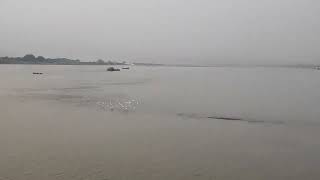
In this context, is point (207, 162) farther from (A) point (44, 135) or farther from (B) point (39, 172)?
(A) point (44, 135)

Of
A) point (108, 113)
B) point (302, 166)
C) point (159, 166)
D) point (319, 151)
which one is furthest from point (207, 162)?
point (108, 113)

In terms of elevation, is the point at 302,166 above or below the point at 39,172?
above

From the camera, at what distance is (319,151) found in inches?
523

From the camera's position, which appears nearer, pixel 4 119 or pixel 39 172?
pixel 39 172

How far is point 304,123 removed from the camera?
19.8 m

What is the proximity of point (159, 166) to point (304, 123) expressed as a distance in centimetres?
1184

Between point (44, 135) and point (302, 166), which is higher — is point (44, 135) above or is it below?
above

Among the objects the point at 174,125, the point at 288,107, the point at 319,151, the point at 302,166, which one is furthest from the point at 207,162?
the point at 288,107

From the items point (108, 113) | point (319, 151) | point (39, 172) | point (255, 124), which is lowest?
point (39, 172)

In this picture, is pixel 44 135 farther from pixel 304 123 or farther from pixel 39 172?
pixel 304 123

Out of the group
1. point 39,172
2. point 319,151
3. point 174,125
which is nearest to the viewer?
point 39,172

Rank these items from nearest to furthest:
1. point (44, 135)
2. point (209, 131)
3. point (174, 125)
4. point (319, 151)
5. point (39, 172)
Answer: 1. point (39, 172)
2. point (319, 151)
3. point (44, 135)
4. point (209, 131)
5. point (174, 125)

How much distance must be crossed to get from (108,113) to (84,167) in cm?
1232

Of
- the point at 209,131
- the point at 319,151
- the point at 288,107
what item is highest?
the point at 288,107
